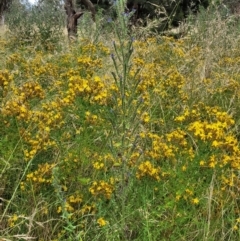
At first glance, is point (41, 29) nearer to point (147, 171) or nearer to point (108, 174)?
point (108, 174)

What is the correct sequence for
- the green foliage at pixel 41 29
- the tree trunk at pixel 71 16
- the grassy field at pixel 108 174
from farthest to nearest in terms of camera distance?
the tree trunk at pixel 71 16, the green foliage at pixel 41 29, the grassy field at pixel 108 174

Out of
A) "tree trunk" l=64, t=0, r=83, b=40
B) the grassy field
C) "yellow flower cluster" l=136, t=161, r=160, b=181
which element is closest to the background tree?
"tree trunk" l=64, t=0, r=83, b=40

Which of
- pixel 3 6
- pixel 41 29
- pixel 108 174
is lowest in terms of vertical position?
pixel 108 174

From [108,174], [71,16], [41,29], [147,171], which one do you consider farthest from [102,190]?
[41,29]

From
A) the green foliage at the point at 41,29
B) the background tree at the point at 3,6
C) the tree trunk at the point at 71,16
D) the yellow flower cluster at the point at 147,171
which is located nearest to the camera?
the yellow flower cluster at the point at 147,171

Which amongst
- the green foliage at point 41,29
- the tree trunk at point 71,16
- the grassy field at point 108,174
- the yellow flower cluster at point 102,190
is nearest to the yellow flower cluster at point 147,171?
the grassy field at point 108,174

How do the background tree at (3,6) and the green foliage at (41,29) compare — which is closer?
the green foliage at (41,29)

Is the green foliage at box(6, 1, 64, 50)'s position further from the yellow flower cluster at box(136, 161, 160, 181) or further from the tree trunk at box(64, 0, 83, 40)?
the yellow flower cluster at box(136, 161, 160, 181)

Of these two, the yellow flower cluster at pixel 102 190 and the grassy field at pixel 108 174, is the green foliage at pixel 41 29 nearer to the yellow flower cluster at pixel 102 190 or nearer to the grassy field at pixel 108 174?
the grassy field at pixel 108 174

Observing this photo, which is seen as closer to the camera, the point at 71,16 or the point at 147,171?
the point at 147,171

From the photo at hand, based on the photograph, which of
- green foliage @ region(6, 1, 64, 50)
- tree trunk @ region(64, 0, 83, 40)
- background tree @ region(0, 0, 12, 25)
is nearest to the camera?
green foliage @ region(6, 1, 64, 50)

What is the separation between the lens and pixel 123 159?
1801 mm

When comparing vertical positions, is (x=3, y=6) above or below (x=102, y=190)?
above

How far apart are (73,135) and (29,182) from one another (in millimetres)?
531
